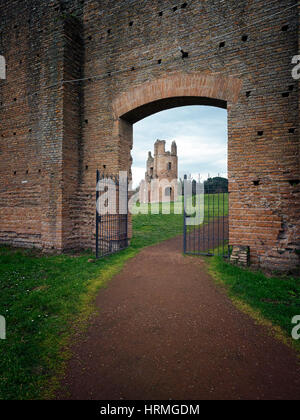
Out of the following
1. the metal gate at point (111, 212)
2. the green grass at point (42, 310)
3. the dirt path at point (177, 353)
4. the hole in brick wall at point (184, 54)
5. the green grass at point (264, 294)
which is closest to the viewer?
the dirt path at point (177, 353)

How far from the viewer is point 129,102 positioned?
6766mm

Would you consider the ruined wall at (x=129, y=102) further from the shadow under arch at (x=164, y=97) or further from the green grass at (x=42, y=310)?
the green grass at (x=42, y=310)

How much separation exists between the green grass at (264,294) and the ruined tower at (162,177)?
1008 inches

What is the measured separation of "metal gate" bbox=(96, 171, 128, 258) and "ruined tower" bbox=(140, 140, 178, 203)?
23295 millimetres

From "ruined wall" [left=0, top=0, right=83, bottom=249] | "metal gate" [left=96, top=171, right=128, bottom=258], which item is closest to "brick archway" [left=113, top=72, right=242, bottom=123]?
"ruined wall" [left=0, top=0, right=83, bottom=249]

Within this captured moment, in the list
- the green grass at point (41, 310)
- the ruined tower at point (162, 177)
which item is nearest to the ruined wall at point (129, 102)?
the green grass at point (41, 310)

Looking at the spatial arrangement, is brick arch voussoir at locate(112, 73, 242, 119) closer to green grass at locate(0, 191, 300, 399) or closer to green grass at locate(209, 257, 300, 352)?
green grass at locate(209, 257, 300, 352)

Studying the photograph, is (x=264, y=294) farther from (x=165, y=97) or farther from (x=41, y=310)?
(x=165, y=97)

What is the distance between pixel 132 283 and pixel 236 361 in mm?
2567

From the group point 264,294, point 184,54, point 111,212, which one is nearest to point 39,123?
point 111,212

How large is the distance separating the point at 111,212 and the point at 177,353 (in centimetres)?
498

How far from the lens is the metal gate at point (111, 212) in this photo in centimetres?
690
